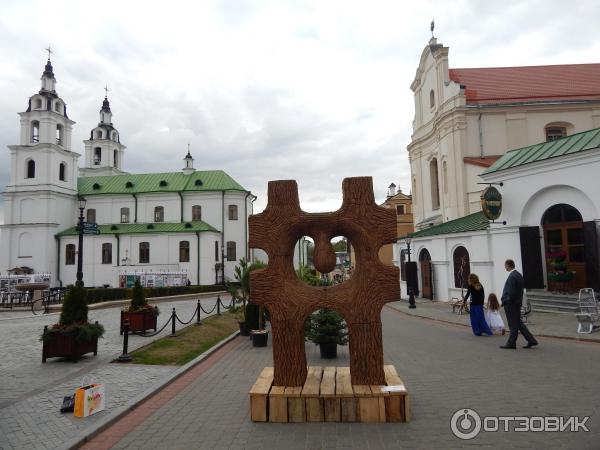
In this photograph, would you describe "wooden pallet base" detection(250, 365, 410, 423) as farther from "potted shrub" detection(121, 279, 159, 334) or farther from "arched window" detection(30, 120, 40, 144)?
"arched window" detection(30, 120, 40, 144)

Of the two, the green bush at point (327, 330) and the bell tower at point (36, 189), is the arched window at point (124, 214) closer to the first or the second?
the bell tower at point (36, 189)

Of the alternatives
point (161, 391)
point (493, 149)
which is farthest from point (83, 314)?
point (493, 149)

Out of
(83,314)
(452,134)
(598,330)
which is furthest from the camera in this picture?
(452,134)

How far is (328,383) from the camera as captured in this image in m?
5.83

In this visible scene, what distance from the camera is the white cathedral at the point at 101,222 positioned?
143ft

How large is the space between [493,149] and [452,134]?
10.2 ft

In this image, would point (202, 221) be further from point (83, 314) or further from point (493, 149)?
point (83, 314)

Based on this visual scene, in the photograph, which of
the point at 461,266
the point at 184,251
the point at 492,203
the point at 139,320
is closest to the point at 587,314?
the point at 492,203

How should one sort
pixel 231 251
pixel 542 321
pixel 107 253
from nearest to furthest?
pixel 542 321, pixel 107 253, pixel 231 251

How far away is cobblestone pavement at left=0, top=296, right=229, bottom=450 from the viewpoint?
5312 mm

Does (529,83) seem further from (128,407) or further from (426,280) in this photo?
(128,407)

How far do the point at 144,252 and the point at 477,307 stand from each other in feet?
130

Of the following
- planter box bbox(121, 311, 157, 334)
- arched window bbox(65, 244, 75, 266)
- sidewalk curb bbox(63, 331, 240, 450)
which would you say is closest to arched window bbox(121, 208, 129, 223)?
arched window bbox(65, 244, 75, 266)

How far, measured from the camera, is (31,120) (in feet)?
147
